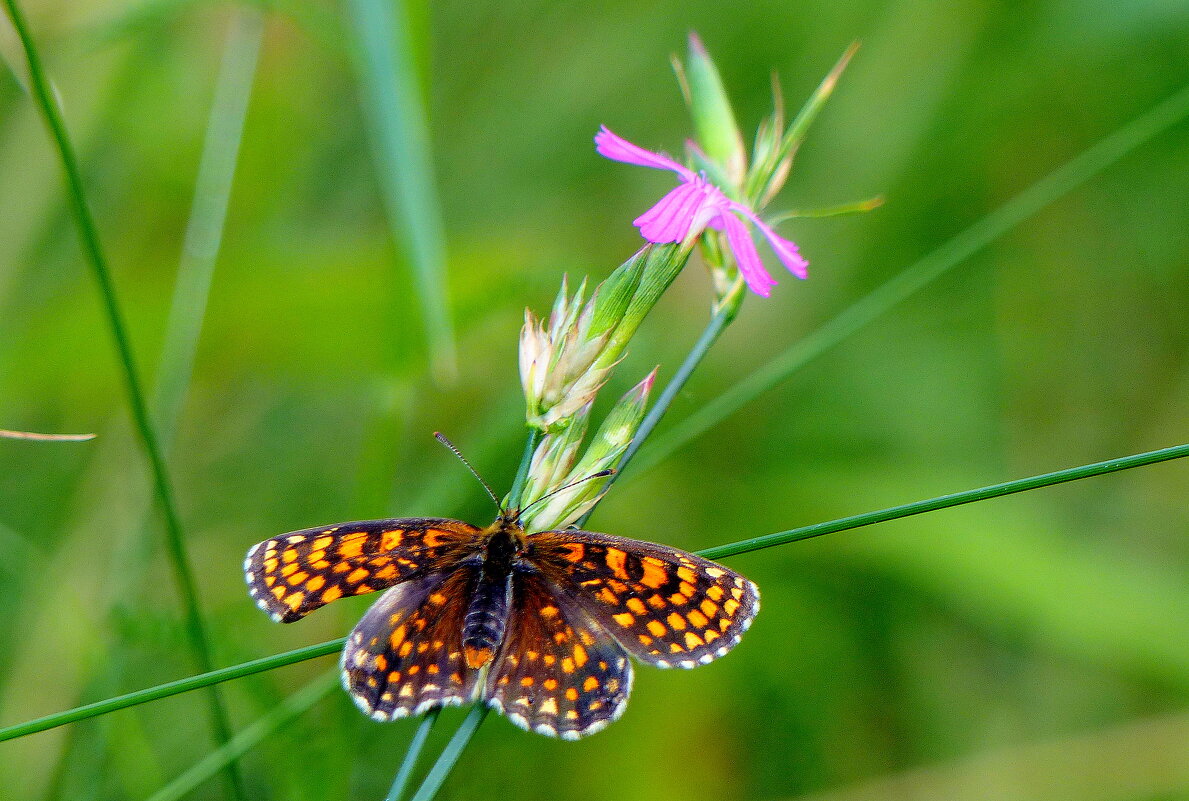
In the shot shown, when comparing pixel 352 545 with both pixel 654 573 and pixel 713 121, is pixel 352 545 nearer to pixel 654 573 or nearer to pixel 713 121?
pixel 654 573

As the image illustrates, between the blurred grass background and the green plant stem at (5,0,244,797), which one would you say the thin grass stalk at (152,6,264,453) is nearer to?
the blurred grass background

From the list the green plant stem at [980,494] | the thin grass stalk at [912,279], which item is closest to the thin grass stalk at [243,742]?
the thin grass stalk at [912,279]

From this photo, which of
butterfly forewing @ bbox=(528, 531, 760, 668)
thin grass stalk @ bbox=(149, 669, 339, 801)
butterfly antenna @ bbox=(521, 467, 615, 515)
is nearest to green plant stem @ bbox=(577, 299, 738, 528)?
butterfly antenna @ bbox=(521, 467, 615, 515)

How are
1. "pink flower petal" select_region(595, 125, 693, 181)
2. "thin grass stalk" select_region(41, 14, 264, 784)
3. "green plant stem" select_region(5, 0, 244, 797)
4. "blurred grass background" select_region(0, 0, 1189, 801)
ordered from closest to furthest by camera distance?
"green plant stem" select_region(5, 0, 244, 797) < "pink flower petal" select_region(595, 125, 693, 181) < "thin grass stalk" select_region(41, 14, 264, 784) < "blurred grass background" select_region(0, 0, 1189, 801)

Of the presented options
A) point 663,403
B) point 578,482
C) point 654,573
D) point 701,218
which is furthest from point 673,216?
point 654,573

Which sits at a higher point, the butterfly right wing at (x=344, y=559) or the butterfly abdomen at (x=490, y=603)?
the butterfly right wing at (x=344, y=559)

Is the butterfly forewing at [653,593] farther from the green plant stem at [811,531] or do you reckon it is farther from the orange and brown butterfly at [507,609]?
the green plant stem at [811,531]
